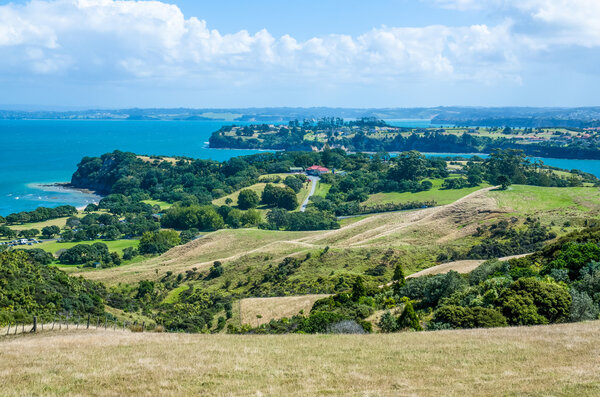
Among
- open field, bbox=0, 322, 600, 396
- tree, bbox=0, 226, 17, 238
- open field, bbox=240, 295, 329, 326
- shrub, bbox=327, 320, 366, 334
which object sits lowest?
tree, bbox=0, 226, 17, 238

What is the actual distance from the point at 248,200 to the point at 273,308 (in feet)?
253

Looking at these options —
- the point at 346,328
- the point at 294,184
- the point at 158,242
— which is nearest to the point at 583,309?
the point at 346,328

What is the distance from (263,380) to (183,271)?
4448 cm

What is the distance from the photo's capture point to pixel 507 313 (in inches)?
925

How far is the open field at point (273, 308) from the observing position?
1380 inches

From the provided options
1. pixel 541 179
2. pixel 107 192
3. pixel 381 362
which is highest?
pixel 381 362

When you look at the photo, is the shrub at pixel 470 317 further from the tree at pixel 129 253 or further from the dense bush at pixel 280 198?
the dense bush at pixel 280 198

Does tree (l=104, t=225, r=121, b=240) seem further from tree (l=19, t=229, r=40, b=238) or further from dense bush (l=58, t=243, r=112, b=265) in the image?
dense bush (l=58, t=243, r=112, b=265)

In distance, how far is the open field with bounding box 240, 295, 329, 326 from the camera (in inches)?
1380

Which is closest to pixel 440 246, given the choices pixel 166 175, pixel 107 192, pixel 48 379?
pixel 48 379

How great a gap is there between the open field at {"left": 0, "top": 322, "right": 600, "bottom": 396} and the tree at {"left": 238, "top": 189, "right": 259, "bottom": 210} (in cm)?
9294

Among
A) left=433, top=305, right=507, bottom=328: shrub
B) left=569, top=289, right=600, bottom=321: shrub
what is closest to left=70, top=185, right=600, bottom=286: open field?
left=433, top=305, right=507, bottom=328: shrub

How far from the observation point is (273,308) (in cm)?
3722

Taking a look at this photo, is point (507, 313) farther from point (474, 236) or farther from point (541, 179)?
point (541, 179)
